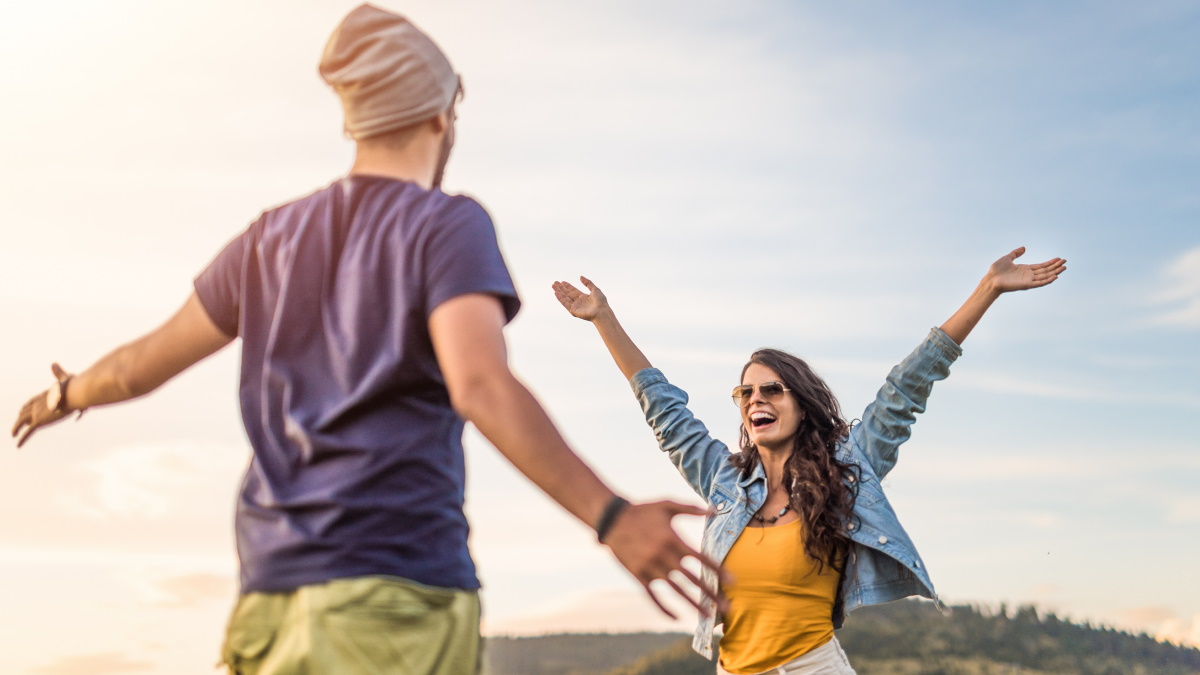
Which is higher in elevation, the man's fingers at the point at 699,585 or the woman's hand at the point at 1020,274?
the woman's hand at the point at 1020,274

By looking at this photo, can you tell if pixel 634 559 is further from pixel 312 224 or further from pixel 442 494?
pixel 312 224

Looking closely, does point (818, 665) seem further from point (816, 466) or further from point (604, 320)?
point (604, 320)

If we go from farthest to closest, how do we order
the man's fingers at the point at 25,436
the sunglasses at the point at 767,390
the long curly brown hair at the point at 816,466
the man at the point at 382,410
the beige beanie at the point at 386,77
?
the sunglasses at the point at 767,390 → the long curly brown hair at the point at 816,466 → the man's fingers at the point at 25,436 → the beige beanie at the point at 386,77 → the man at the point at 382,410

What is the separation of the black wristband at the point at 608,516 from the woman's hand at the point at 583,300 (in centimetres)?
459

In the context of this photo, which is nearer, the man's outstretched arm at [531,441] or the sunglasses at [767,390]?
the man's outstretched arm at [531,441]

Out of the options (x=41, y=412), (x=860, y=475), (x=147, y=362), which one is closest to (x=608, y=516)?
(x=147, y=362)

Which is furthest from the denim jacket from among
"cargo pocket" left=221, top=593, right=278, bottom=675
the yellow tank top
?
"cargo pocket" left=221, top=593, right=278, bottom=675

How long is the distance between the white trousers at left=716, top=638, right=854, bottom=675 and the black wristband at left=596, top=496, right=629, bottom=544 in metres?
3.54

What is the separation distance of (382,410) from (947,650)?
28.7 m

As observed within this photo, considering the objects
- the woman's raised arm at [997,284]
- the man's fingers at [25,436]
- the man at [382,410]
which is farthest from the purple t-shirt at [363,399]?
the woman's raised arm at [997,284]

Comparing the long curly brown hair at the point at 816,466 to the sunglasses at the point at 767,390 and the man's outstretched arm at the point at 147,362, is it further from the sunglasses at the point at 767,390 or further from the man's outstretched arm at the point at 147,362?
the man's outstretched arm at the point at 147,362

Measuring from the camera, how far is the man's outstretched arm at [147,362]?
108 inches

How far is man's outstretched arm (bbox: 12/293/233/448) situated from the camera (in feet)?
8.98

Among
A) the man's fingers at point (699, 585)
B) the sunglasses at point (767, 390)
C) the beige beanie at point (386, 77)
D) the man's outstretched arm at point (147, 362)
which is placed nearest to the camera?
the man's fingers at point (699, 585)
